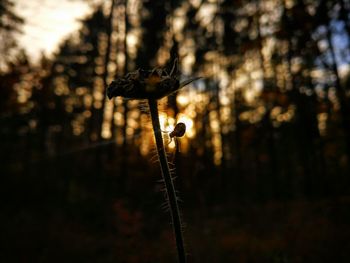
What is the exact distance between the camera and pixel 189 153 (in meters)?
16.8

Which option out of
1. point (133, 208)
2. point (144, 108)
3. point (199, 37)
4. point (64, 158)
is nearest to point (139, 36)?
point (199, 37)

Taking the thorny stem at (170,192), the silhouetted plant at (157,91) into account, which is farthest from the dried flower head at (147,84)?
the thorny stem at (170,192)

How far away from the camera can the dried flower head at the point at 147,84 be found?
5.62 ft

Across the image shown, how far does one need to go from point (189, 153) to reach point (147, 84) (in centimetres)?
1522

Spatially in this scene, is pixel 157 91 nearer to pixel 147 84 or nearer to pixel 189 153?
pixel 147 84

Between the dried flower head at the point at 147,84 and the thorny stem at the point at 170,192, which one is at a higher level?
the dried flower head at the point at 147,84

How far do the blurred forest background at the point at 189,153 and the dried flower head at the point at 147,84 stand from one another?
141mm

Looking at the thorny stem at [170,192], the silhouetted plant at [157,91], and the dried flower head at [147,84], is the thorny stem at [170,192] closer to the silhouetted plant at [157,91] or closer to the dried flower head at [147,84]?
the silhouetted plant at [157,91]

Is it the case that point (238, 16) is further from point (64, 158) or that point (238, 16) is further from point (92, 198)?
point (64, 158)

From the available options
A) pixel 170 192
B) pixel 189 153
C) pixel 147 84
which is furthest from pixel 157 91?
pixel 189 153

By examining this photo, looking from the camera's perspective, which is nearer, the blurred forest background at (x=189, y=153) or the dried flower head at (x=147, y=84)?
the dried flower head at (x=147, y=84)

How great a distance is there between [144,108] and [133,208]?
35.9 ft

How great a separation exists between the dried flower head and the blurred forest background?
0.46 feet

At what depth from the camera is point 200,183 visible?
5.42 m
